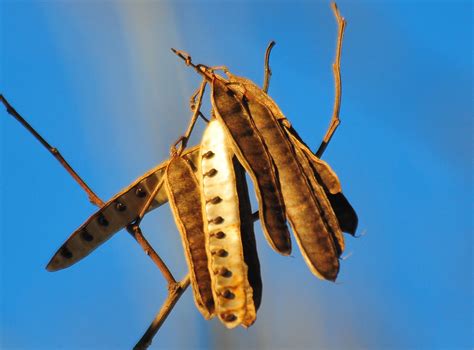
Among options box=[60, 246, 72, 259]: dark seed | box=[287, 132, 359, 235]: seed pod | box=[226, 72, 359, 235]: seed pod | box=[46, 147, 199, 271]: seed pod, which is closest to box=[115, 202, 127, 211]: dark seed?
box=[46, 147, 199, 271]: seed pod

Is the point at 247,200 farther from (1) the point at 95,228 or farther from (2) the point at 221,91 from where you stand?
(1) the point at 95,228

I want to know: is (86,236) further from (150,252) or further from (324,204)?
(324,204)

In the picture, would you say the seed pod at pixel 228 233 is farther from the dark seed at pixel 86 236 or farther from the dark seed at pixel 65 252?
the dark seed at pixel 65 252

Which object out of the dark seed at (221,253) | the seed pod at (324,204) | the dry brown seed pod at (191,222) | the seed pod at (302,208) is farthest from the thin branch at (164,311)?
the seed pod at (324,204)

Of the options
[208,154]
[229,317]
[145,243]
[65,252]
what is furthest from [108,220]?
[229,317]

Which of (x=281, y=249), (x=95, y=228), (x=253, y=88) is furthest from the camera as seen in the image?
(x=95, y=228)

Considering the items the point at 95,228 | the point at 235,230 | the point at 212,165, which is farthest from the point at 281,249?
the point at 95,228

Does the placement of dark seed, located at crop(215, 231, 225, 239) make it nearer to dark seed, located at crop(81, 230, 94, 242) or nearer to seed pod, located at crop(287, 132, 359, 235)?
seed pod, located at crop(287, 132, 359, 235)
